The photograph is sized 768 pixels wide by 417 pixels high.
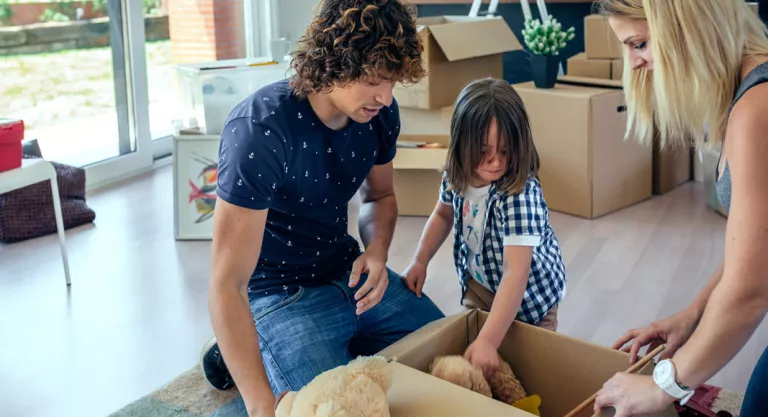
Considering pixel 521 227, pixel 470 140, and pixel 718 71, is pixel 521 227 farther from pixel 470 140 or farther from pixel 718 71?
pixel 718 71

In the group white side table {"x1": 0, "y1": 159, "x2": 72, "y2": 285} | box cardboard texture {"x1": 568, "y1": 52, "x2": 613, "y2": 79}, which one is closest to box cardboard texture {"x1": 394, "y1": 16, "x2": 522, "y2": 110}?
box cardboard texture {"x1": 568, "y1": 52, "x2": 613, "y2": 79}

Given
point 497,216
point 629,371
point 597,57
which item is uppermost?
point 597,57

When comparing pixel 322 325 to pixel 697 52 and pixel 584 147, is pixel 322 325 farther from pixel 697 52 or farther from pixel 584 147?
pixel 584 147

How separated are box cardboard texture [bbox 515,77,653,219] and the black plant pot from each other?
0.03 metres

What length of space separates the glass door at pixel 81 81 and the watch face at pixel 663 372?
2914 millimetres

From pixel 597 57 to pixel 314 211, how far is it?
217 cm

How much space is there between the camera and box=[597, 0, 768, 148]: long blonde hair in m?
1.12

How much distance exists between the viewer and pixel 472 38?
10.5 ft

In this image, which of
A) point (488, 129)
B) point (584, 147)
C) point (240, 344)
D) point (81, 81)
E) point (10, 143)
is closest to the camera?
point (240, 344)

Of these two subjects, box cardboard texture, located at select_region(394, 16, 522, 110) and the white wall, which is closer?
box cardboard texture, located at select_region(394, 16, 522, 110)

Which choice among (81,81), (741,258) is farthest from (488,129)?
(81,81)

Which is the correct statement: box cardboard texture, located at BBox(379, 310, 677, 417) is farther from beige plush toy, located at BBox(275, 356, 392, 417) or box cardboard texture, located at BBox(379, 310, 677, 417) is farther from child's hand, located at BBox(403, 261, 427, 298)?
child's hand, located at BBox(403, 261, 427, 298)

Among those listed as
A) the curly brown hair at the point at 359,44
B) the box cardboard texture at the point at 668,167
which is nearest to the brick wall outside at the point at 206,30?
the box cardboard texture at the point at 668,167

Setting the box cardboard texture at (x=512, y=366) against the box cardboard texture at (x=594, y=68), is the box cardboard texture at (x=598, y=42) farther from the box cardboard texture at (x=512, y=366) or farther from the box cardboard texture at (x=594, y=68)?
the box cardboard texture at (x=512, y=366)
